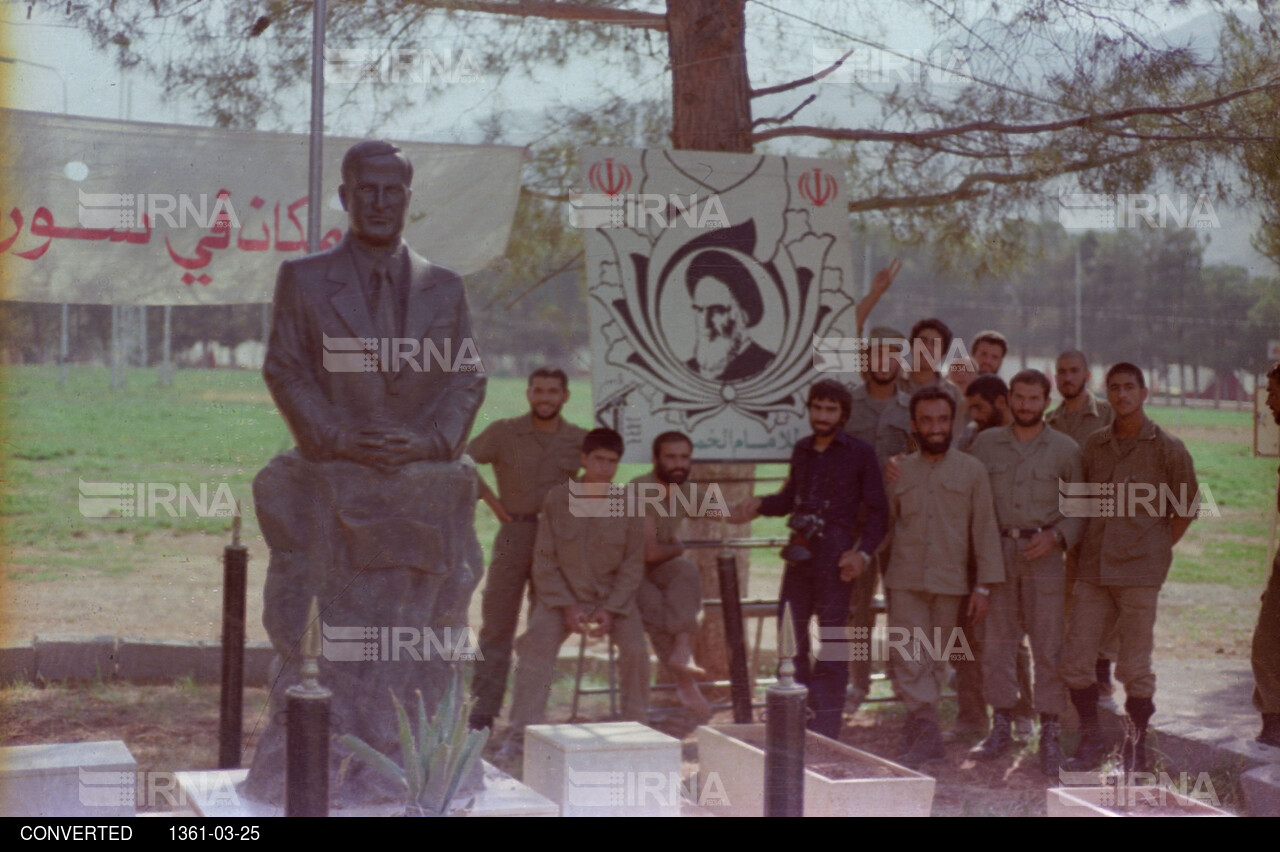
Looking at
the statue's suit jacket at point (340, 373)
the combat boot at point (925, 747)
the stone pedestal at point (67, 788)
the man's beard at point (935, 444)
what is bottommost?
the combat boot at point (925, 747)

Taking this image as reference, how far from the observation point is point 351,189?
14.3 ft

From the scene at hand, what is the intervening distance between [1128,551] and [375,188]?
10.2ft

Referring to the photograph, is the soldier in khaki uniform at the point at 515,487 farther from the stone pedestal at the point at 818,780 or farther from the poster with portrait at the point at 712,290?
the stone pedestal at the point at 818,780

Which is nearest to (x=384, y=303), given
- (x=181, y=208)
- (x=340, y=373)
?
(x=340, y=373)

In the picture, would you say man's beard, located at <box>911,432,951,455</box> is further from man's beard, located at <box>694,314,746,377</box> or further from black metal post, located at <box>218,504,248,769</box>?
black metal post, located at <box>218,504,248,769</box>

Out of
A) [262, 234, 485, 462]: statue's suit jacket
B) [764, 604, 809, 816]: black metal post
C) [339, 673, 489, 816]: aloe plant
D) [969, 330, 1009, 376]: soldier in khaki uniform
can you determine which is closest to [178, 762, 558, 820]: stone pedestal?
[339, 673, 489, 816]: aloe plant

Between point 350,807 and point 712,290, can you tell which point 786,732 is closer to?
point 350,807

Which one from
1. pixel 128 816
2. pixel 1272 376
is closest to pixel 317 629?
pixel 128 816

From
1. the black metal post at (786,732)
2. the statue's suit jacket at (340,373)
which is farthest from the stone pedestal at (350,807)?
the statue's suit jacket at (340,373)

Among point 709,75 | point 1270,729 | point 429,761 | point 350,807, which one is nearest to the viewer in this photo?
point 429,761

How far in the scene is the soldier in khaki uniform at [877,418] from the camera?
228 inches

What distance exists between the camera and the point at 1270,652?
17.2 feet

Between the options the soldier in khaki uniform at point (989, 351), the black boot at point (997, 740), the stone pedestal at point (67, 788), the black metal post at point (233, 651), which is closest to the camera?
the stone pedestal at point (67, 788)

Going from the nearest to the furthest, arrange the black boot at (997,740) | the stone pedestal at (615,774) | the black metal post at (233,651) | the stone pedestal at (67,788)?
the stone pedestal at (67,788) < the stone pedestal at (615,774) < the black metal post at (233,651) < the black boot at (997,740)
